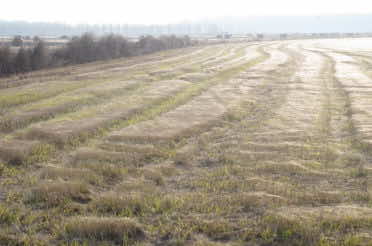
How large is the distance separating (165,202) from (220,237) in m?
2.09

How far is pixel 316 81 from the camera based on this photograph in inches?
1422

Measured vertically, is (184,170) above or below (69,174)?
below

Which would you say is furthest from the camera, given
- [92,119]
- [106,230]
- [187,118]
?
[187,118]

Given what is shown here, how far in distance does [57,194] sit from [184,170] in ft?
14.3

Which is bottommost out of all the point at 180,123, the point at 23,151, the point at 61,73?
the point at 23,151

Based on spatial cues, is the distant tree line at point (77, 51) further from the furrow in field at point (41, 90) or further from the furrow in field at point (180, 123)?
the furrow in field at point (180, 123)

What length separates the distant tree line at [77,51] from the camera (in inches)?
2309

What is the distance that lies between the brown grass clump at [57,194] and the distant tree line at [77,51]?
5098 centimetres

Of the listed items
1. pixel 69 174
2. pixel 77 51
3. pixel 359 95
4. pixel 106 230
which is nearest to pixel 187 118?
pixel 69 174

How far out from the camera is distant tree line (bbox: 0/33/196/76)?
5864cm

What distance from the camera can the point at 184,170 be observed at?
43.6 feet

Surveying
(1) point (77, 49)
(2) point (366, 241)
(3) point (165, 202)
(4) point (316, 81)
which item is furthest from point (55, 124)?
(1) point (77, 49)

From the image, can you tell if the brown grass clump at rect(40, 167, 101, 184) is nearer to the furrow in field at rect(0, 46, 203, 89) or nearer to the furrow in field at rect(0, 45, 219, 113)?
the furrow in field at rect(0, 45, 219, 113)

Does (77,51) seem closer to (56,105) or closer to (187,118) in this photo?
(56,105)
